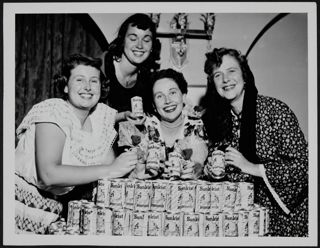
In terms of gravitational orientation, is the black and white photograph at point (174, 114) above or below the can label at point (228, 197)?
above

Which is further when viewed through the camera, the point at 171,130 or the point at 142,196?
the point at 171,130

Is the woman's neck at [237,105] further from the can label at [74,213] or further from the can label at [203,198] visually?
the can label at [74,213]

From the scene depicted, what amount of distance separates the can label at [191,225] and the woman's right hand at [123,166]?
14.7 inches

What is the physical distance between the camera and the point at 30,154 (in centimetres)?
266

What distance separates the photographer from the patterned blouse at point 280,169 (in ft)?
8.70

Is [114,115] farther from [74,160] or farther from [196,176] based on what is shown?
[196,176]

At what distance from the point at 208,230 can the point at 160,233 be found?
24 cm

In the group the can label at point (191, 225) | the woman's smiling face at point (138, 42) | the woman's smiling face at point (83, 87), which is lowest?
the can label at point (191, 225)

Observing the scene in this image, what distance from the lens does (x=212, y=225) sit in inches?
102

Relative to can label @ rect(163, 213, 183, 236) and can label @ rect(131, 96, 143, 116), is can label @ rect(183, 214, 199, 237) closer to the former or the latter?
can label @ rect(163, 213, 183, 236)

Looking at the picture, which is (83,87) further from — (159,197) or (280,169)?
(280,169)

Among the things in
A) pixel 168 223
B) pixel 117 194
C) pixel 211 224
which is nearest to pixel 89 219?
pixel 117 194

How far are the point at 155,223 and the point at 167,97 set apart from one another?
0.64 m

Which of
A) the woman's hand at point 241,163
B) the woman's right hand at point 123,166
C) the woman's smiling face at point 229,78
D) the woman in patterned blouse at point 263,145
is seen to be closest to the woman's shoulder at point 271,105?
the woman in patterned blouse at point 263,145
